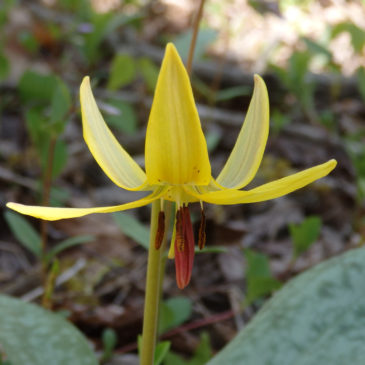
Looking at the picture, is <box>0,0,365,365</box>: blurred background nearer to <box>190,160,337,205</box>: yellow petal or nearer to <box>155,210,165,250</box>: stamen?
<box>155,210,165,250</box>: stamen

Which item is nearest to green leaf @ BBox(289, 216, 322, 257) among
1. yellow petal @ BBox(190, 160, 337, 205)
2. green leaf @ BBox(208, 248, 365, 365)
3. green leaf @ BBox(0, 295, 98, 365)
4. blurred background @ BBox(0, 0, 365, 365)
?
blurred background @ BBox(0, 0, 365, 365)

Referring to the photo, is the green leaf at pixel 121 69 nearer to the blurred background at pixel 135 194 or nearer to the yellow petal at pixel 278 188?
the blurred background at pixel 135 194

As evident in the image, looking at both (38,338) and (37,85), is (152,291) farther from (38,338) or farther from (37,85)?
(37,85)

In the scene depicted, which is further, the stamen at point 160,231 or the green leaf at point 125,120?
the green leaf at point 125,120

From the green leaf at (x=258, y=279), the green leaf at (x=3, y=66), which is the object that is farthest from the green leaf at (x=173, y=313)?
the green leaf at (x=3, y=66)

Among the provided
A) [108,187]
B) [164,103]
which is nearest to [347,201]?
[108,187]

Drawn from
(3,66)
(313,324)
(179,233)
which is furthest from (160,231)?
(3,66)
